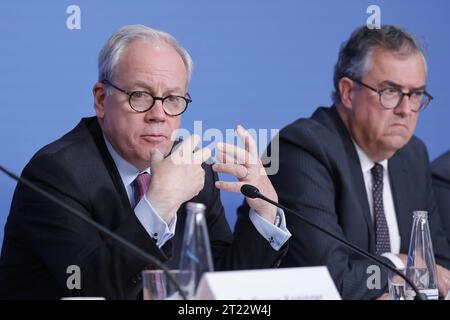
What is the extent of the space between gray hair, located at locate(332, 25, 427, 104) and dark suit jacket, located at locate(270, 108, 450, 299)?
0.17 metres

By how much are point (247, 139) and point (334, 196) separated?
0.78m

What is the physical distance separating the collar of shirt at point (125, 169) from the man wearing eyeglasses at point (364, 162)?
0.66 m

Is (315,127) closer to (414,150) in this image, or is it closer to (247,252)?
(414,150)

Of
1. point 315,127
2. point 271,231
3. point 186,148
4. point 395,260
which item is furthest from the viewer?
point 315,127

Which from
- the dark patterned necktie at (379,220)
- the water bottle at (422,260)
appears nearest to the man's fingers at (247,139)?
the water bottle at (422,260)

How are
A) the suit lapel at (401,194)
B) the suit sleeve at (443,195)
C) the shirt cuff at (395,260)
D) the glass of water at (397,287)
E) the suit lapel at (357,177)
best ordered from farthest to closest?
the suit sleeve at (443,195), the suit lapel at (401,194), the suit lapel at (357,177), the shirt cuff at (395,260), the glass of water at (397,287)

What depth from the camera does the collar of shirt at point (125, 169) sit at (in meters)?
2.49

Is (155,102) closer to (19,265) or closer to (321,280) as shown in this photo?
(19,265)

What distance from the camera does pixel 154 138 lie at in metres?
2.48

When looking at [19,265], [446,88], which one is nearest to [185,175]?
[19,265]

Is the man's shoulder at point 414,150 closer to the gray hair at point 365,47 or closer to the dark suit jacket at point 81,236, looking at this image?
the gray hair at point 365,47

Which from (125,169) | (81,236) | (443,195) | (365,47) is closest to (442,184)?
(443,195)

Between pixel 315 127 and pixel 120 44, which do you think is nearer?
pixel 120 44

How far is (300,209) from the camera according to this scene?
2893 mm
